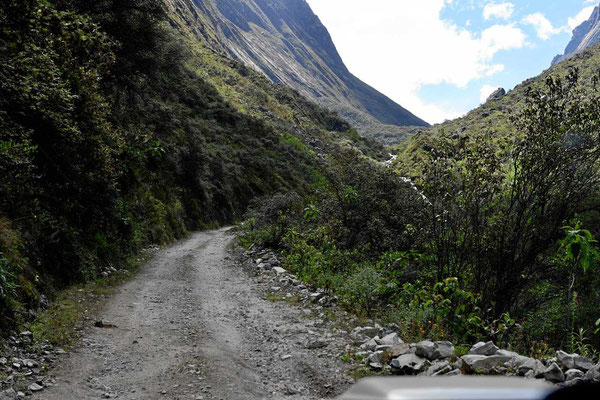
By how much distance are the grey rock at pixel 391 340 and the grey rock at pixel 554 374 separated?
7.64 feet

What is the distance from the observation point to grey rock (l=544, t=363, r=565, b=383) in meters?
4.16

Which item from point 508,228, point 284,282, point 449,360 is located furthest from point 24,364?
point 508,228

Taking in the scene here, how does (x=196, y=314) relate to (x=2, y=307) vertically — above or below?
below

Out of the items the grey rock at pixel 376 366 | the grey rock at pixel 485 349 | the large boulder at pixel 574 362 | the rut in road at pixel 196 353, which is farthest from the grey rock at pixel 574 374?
the rut in road at pixel 196 353

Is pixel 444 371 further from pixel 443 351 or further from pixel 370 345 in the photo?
pixel 370 345

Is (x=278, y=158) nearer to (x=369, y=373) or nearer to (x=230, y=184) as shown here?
(x=230, y=184)

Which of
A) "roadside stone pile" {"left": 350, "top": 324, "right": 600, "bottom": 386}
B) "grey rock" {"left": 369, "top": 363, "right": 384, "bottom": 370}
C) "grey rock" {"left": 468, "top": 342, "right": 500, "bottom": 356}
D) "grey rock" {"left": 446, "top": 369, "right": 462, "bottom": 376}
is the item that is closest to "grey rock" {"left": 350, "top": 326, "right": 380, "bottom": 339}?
"roadside stone pile" {"left": 350, "top": 324, "right": 600, "bottom": 386}

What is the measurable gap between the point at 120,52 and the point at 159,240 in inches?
381

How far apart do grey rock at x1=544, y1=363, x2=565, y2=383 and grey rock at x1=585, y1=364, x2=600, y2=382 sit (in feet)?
0.77

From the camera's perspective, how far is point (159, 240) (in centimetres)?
1892

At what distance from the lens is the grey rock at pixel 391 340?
20.7 ft

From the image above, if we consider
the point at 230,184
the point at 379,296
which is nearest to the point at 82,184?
the point at 379,296

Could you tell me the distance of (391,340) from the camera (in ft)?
20.9

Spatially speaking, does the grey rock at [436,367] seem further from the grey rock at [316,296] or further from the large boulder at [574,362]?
the grey rock at [316,296]
